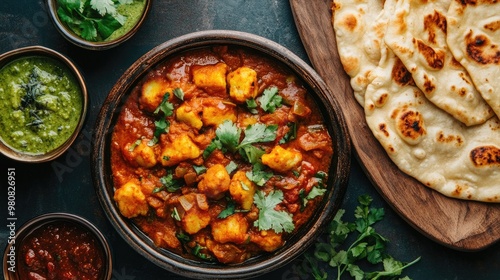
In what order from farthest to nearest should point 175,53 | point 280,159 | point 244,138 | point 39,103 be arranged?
point 39,103, point 175,53, point 244,138, point 280,159

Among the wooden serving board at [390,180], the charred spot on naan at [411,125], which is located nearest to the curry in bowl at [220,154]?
the wooden serving board at [390,180]

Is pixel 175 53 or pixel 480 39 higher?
pixel 175 53

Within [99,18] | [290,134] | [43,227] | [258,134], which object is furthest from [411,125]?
[43,227]

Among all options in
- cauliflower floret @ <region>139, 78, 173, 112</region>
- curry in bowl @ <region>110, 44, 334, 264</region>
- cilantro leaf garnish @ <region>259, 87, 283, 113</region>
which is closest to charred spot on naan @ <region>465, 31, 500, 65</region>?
curry in bowl @ <region>110, 44, 334, 264</region>

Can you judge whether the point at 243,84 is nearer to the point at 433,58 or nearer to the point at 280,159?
the point at 280,159

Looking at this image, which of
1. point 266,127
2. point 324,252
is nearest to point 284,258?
point 324,252

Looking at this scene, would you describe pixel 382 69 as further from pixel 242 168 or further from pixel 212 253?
pixel 212 253

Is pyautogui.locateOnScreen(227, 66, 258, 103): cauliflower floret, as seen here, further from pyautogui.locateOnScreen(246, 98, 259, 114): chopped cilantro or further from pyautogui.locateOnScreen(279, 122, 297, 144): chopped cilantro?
pyautogui.locateOnScreen(279, 122, 297, 144): chopped cilantro

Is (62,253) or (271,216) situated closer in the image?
(271,216)
